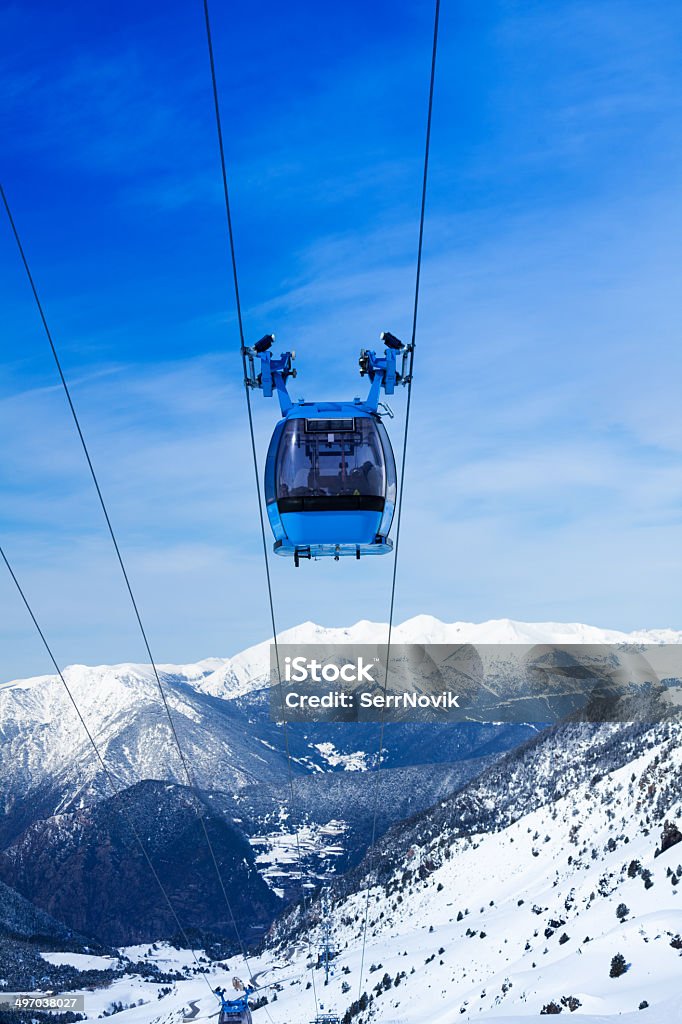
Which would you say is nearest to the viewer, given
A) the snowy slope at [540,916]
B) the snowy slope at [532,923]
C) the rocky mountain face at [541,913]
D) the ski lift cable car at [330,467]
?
the ski lift cable car at [330,467]

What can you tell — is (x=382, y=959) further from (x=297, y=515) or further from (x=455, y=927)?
(x=297, y=515)

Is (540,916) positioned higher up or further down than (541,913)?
further down

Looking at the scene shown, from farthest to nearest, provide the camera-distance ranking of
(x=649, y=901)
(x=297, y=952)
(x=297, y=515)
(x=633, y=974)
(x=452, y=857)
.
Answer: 1. (x=297, y=952)
2. (x=452, y=857)
3. (x=649, y=901)
4. (x=633, y=974)
5. (x=297, y=515)

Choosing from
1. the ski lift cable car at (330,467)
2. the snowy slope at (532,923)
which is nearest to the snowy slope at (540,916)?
the snowy slope at (532,923)

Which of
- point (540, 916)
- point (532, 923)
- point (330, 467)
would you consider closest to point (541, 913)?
point (540, 916)

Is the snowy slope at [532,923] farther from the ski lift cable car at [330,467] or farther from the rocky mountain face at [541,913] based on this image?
the ski lift cable car at [330,467]

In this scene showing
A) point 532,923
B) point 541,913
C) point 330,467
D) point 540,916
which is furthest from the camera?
point 541,913

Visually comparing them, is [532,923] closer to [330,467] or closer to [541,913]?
[541,913]

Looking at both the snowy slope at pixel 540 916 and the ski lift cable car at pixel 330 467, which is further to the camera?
the snowy slope at pixel 540 916

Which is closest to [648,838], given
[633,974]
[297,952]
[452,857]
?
[633,974]
